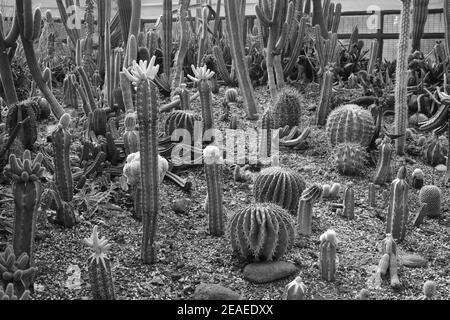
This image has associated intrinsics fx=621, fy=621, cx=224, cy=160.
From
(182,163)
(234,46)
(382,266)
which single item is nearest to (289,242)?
(382,266)

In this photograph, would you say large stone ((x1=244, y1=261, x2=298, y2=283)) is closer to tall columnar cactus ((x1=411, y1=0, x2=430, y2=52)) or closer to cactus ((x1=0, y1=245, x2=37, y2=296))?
cactus ((x1=0, y1=245, x2=37, y2=296))

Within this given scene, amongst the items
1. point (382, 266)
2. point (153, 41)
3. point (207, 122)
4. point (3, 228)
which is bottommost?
point (382, 266)

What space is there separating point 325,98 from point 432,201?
5.38ft

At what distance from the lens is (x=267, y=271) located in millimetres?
3240

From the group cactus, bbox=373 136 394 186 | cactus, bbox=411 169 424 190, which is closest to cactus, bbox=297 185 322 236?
cactus, bbox=373 136 394 186

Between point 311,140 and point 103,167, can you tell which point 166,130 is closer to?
point 103,167

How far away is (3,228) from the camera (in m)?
3.23

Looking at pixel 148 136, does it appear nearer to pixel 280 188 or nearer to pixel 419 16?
pixel 280 188

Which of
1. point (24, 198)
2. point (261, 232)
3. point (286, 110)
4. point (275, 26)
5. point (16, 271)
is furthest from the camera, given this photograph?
point (275, 26)

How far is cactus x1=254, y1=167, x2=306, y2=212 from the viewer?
12.9ft

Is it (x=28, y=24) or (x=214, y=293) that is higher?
(x=28, y=24)

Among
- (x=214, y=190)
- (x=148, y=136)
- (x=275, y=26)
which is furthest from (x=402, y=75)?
(x=148, y=136)

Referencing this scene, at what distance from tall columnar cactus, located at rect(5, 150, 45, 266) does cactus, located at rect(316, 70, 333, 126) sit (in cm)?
334

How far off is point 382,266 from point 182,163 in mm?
1789
